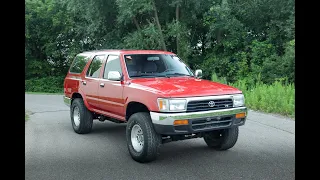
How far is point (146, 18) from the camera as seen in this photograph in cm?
2755

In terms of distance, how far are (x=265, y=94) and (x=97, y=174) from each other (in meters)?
9.43

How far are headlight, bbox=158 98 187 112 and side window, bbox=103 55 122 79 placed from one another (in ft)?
5.79

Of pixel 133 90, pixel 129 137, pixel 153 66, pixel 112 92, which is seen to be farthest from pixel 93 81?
pixel 129 137

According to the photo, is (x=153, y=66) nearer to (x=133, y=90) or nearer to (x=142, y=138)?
(x=133, y=90)

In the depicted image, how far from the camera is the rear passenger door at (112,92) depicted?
7.32 m

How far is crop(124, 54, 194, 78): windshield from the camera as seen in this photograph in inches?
296

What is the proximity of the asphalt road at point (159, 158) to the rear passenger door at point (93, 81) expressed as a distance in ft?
2.98

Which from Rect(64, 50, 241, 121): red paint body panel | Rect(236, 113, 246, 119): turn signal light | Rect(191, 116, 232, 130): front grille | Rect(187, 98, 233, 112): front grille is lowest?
Rect(191, 116, 232, 130): front grille

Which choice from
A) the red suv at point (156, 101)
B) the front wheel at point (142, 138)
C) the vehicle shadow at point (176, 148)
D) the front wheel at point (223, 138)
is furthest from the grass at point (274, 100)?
the front wheel at point (142, 138)

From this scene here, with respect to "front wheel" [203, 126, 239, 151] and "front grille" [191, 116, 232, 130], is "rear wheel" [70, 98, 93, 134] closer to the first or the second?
"front wheel" [203, 126, 239, 151]

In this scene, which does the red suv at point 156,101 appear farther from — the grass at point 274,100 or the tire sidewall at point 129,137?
the grass at point 274,100

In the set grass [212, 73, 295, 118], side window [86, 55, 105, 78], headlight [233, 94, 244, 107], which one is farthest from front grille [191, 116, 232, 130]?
grass [212, 73, 295, 118]
